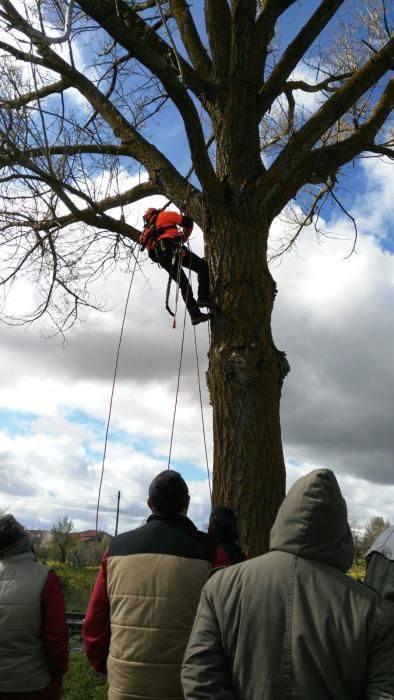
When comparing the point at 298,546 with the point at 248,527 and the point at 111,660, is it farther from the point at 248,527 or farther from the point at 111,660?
the point at 248,527

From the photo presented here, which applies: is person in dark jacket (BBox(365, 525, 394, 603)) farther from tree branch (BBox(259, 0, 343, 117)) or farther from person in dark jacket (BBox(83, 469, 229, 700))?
tree branch (BBox(259, 0, 343, 117))

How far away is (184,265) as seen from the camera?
625 centimetres

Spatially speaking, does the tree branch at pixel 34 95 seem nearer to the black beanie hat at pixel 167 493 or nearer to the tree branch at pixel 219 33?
the tree branch at pixel 219 33

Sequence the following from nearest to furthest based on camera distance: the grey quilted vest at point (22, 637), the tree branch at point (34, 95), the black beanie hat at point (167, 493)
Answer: the black beanie hat at point (167, 493)
the grey quilted vest at point (22, 637)
the tree branch at point (34, 95)

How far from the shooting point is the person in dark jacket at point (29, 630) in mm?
3539

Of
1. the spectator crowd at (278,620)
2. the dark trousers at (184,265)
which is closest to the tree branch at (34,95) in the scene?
the dark trousers at (184,265)

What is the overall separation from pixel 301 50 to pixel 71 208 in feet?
8.66

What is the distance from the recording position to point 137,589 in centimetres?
297

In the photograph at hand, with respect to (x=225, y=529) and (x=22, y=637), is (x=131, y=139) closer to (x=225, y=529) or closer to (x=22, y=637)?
(x=225, y=529)

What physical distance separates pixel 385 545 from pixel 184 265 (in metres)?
3.97

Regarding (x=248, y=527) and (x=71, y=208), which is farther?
(x=71, y=208)

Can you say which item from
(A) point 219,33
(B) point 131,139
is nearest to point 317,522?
(B) point 131,139

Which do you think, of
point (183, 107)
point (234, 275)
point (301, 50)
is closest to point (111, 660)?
point (234, 275)

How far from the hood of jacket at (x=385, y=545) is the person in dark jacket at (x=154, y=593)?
0.70 metres
